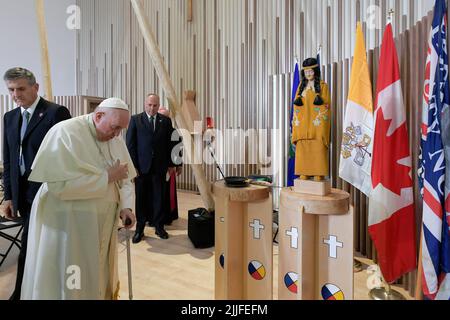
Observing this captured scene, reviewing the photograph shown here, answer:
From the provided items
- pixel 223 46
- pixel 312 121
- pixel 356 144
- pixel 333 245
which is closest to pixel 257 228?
pixel 333 245

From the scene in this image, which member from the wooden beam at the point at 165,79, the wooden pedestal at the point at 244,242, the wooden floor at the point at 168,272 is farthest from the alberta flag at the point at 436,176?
the wooden beam at the point at 165,79

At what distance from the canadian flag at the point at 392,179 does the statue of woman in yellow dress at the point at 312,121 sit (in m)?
0.52

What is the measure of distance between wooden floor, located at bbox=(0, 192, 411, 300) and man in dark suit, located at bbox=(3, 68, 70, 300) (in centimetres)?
82

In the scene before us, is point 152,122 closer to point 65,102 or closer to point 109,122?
point 109,122

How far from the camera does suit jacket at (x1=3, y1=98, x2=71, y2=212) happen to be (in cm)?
190

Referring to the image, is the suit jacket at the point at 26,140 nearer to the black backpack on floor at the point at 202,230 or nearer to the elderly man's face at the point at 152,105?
the elderly man's face at the point at 152,105

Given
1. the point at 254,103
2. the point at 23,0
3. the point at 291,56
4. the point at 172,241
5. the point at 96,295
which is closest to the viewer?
the point at 96,295

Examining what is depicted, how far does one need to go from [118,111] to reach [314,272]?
1.40 metres

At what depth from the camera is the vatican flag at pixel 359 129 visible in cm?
246

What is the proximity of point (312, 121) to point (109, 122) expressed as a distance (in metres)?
1.30

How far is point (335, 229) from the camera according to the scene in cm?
163

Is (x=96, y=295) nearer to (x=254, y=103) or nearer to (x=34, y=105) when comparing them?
(x=34, y=105)

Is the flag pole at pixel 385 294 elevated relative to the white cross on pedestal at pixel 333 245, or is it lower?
lower
